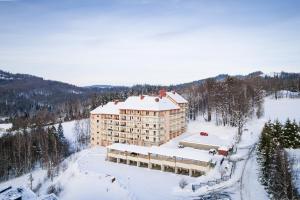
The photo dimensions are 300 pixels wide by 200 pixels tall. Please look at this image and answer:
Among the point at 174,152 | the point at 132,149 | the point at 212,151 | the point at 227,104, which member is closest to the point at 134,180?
the point at 174,152

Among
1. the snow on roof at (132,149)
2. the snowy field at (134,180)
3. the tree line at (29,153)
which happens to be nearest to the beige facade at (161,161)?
the snow on roof at (132,149)

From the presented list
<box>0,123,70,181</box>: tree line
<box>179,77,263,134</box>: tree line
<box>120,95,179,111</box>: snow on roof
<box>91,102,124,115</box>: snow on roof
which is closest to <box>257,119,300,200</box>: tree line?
<box>120,95,179,111</box>: snow on roof

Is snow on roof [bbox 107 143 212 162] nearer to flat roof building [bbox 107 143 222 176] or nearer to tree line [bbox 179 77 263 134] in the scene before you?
flat roof building [bbox 107 143 222 176]

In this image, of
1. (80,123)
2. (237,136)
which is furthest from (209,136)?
(80,123)

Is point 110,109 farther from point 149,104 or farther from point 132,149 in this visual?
point 132,149

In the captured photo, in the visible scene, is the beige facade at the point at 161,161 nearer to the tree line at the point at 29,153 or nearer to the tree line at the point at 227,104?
the tree line at the point at 29,153

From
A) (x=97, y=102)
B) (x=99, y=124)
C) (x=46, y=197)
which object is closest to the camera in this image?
(x=46, y=197)

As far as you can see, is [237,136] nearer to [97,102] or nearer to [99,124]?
[99,124]
